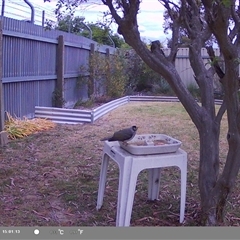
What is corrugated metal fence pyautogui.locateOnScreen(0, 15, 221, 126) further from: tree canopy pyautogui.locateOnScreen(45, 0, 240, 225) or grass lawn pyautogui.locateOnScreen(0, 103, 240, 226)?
tree canopy pyautogui.locateOnScreen(45, 0, 240, 225)

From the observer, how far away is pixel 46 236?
228 cm

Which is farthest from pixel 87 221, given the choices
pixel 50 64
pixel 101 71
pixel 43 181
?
pixel 101 71

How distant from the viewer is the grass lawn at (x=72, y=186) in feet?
13.8

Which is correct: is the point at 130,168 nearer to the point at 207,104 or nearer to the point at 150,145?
the point at 150,145

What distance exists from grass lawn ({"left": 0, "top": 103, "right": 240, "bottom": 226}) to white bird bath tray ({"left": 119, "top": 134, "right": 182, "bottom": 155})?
0.67 m

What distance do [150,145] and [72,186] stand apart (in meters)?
1.64

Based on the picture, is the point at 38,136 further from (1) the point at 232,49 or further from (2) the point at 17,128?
(1) the point at 232,49

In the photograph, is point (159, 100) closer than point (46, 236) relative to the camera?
No

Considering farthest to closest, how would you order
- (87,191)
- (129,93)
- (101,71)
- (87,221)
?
(129,93) → (101,71) → (87,191) → (87,221)

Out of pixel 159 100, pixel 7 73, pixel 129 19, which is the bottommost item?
pixel 159 100

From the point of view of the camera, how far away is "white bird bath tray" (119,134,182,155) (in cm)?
378

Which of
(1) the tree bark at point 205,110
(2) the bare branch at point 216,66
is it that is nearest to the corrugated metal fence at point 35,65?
(1) the tree bark at point 205,110

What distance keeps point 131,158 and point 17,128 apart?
4948 millimetres

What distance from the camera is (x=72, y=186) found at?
207 inches
